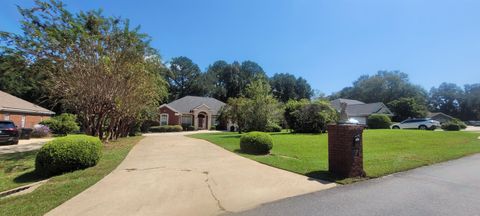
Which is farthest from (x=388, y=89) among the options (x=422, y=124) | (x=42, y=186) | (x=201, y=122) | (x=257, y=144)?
(x=42, y=186)

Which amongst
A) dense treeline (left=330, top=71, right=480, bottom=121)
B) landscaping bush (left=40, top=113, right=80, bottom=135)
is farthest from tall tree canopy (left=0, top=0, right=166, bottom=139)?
dense treeline (left=330, top=71, right=480, bottom=121)

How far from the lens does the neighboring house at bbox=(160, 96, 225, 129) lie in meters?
41.2

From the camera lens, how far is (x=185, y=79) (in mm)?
67562

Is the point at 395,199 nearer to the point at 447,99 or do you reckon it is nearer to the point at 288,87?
the point at 288,87

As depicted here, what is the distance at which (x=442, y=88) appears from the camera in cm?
8400

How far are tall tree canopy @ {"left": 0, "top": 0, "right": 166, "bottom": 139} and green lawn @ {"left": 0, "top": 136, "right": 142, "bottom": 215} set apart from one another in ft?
15.6

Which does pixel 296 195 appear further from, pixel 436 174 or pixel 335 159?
pixel 436 174

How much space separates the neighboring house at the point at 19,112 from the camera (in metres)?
24.5

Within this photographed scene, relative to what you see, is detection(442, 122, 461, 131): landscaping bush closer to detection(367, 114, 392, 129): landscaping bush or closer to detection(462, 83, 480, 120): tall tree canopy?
detection(367, 114, 392, 129): landscaping bush

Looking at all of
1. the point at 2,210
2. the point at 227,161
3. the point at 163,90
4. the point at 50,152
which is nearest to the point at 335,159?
the point at 227,161

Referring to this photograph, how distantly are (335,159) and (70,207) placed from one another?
6144 mm

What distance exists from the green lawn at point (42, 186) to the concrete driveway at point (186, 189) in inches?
11.2

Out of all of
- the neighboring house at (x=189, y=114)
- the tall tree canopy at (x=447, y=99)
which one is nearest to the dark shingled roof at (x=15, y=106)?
the neighboring house at (x=189, y=114)

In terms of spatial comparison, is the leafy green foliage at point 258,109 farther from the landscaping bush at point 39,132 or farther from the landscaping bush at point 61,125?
the landscaping bush at point 39,132
